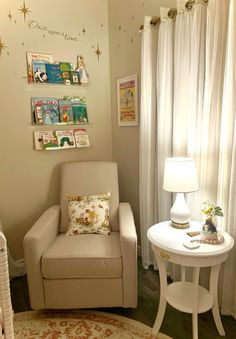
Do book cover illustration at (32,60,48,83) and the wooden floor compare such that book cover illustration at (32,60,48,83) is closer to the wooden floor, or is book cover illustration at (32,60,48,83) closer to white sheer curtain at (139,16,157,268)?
white sheer curtain at (139,16,157,268)

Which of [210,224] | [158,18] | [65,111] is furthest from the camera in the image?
[65,111]

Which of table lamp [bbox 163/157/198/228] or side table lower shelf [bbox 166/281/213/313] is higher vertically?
table lamp [bbox 163/157/198/228]

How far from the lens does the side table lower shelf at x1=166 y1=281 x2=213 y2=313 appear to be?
1.58m

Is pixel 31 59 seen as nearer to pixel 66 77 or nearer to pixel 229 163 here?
pixel 66 77

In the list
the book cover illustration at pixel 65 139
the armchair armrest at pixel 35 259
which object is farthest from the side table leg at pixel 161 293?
the book cover illustration at pixel 65 139

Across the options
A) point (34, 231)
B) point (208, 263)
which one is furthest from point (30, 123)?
point (208, 263)

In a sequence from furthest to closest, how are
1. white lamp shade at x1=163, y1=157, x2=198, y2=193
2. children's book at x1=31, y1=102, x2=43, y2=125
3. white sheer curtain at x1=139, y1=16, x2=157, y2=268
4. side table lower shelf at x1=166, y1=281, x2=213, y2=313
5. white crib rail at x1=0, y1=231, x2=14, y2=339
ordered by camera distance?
children's book at x1=31, y1=102, x2=43, y2=125 < white sheer curtain at x1=139, y1=16, x2=157, y2=268 < white lamp shade at x1=163, y1=157, x2=198, y2=193 < side table lower shelf at x1=166, y1=281, x2=213, y2=313 < white crib rail at x1=0, y1=231, x2=14, y2=339

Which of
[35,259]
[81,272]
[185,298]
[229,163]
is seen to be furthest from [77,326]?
[229,163]

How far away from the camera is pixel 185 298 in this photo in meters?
1.67

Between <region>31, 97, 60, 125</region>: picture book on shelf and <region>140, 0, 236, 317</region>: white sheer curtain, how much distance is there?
3.23 feet

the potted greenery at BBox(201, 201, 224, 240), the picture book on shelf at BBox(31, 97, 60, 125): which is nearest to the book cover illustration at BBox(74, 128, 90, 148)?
the picture book on shelf at BBox(31, 97, 60, 125)

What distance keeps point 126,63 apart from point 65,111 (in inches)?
29.0

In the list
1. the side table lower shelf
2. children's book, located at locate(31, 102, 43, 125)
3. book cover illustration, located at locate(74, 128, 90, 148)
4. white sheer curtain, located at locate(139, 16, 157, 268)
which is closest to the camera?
the side table lower shelf

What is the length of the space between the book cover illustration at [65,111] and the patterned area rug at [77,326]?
1.63m
